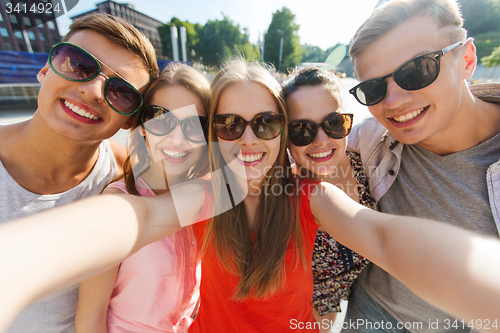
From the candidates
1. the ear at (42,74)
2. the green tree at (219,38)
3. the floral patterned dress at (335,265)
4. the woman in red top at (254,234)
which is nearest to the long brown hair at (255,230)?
the woman in red top at (254,234)

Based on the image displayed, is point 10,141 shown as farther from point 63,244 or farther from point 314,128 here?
point 314,128

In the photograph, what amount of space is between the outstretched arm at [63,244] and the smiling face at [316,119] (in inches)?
53.9

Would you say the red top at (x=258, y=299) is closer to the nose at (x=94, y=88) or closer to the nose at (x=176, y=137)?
the nose at (x=176, y=137)

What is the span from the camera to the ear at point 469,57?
5.33 ft

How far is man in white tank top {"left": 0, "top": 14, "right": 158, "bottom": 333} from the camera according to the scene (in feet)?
5.10

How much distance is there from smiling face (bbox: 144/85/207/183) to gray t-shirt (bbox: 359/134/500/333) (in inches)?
72.1

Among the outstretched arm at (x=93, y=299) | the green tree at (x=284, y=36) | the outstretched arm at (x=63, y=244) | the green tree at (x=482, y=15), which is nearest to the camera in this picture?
the outstretched arm at (x=63, y=244)

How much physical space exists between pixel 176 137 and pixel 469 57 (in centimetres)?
247

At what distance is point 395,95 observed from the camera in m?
1.63

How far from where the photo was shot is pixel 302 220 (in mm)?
1514

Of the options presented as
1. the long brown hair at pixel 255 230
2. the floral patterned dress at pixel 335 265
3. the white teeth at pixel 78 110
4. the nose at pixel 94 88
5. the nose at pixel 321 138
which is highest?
the nose at pixel 94 88

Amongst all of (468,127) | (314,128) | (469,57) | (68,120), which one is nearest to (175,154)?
(68,120)

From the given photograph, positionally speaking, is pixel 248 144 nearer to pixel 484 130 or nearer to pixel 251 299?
pixel 251 299

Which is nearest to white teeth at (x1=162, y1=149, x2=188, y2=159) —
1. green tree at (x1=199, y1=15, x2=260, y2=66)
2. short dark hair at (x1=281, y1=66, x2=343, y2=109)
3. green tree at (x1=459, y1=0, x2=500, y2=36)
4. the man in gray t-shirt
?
short dark hair at (x1=281, y1=66, x2=343, y2=109)
